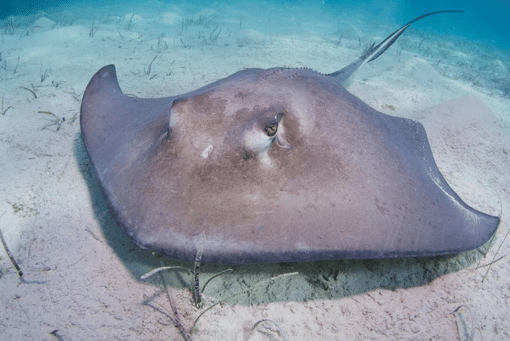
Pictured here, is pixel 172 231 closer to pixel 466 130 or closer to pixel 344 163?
pixel 344 163

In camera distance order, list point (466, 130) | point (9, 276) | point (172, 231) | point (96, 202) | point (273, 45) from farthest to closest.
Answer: point (273, 45) → point (466, 130) → point (96, 202) → point (9, 276) → point (172, 231)

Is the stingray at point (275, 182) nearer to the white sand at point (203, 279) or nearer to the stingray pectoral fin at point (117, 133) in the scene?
the stingray pectoral fin at point (117, 133)

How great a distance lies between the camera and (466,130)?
14.3ft

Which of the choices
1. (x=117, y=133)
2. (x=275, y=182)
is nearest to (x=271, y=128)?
(x=275, y=182)

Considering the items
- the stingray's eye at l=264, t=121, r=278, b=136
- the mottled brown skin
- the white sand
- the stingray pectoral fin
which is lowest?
the white sand

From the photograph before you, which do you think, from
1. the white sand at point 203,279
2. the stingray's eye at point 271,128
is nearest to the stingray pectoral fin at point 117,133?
the white sand at point 203,279

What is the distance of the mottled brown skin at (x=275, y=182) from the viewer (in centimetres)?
153

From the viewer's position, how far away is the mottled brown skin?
5.03 ft

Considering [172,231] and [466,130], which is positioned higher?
[466,130]

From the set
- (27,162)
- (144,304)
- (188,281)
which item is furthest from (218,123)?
(27,162)

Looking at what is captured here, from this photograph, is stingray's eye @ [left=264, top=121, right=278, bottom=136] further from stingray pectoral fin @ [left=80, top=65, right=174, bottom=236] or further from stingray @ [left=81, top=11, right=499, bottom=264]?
stingray pectoral fin @ [left=80, top=65, right=174, bottom=236]

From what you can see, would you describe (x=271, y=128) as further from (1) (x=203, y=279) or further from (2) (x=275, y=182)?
(1) (x=203, y=279)

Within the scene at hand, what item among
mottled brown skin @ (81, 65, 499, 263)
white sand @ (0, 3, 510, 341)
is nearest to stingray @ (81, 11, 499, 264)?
mottled brown skin @ (81, 65, 499, 263)

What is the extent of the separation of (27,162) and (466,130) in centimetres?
669
